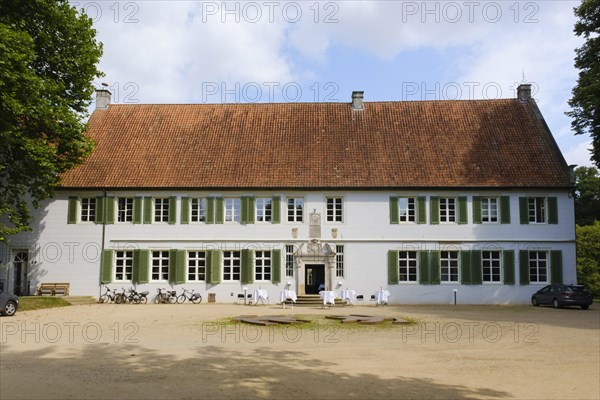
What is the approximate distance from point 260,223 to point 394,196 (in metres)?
6.39

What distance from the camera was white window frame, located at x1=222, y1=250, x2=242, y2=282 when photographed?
87.7ft

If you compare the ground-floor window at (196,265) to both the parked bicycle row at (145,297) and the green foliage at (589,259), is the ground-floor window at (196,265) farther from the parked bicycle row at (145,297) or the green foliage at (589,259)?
the green foliage at (589,259)

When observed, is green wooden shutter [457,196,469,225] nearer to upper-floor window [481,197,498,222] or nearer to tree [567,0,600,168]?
upper-floor window [481,197,498,222]

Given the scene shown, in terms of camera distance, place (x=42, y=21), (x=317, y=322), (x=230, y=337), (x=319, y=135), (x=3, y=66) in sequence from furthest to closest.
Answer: (x=319, y=135) < (x=42, y=21) < (x=3, y=66) < (x=317, y=322) < (x=230, y=337)

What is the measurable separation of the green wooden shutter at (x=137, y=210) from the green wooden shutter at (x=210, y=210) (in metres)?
3.15

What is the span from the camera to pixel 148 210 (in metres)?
27.0

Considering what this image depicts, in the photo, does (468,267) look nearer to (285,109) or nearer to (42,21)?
(285,109)

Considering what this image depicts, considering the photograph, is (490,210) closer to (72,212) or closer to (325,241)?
(325,241)

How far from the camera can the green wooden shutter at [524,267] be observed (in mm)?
26203

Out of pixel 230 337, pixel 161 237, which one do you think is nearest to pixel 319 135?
pixel 161 237

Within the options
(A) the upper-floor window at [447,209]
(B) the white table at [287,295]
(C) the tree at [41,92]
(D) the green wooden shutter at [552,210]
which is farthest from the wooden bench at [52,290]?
(D) the green wooden shutter at [552,210]

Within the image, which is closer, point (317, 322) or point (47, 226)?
point (317, 322)

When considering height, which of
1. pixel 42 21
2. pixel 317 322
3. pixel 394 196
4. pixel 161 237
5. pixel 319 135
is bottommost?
pixel 317 322

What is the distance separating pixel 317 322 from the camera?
1712cm
